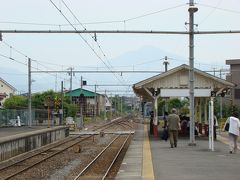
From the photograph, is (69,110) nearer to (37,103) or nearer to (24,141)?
(37,103)

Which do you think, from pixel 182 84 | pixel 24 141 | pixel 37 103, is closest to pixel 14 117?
pixel 182 84

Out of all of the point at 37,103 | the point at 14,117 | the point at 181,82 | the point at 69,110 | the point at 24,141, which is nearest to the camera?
the point at 24,141

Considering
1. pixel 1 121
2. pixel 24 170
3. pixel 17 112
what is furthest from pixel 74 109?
pixel 24 170

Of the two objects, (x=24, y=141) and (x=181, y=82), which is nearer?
(x=24, y=141)

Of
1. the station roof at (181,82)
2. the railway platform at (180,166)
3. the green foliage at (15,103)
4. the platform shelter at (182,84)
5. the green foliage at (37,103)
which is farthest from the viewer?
the green foliage at (15,103)

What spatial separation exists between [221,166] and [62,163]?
Answer: 737 centimetres

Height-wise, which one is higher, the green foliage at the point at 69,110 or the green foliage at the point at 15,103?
the green foliage at the point at 15,103

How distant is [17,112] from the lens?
193ft

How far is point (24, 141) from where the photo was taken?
25422 millimetres

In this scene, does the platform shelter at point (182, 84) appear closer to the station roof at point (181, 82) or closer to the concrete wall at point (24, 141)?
the station roof at point (181, 82)

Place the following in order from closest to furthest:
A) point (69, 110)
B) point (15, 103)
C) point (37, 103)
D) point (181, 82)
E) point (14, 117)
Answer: point (181, 82) → point (14, 117) → point (69, 110) → point (37, 103) → point (15, 103)

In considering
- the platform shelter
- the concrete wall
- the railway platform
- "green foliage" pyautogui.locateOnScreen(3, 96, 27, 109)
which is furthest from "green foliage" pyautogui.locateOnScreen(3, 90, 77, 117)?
the railway platform

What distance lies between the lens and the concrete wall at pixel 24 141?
21.4 metres

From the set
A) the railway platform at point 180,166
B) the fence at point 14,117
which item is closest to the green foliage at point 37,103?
the fence at point 14,117
